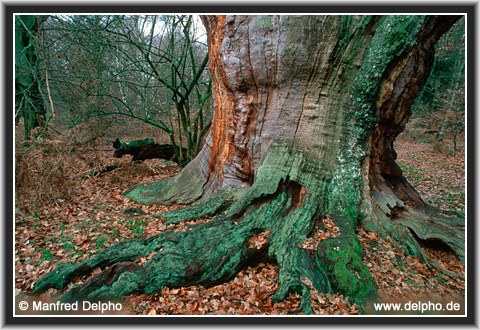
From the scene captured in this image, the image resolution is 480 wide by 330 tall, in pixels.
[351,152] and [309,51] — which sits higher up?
[309,51]

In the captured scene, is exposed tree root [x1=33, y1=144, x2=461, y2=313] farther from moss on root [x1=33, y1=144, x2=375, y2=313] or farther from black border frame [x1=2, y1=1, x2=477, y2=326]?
black border frame [x1=2, y1=1, x2=477, y2=326]

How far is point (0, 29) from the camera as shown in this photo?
3125 mm

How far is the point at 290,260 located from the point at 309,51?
109 inches

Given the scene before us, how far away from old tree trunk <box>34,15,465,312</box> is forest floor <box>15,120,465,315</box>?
15cm

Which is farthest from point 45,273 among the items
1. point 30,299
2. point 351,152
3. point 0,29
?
point 351,152

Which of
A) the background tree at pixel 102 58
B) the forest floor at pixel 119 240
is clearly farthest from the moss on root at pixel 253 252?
the background tree at pixel 102 58

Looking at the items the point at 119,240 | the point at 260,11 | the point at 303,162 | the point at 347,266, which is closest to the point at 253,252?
the point at 347,266

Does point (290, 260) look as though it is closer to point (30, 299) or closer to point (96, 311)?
point (96, 311)

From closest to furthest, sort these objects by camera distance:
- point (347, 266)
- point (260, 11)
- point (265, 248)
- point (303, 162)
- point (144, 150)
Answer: point (347, 266), point (260, 11), point (265, 248), point (303, 162), point (144, 150)

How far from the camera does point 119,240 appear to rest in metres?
3.93

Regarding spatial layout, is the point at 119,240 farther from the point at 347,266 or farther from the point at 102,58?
the point at 102,58

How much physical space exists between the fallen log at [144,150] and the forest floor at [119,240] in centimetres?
34

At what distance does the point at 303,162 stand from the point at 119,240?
294 cm

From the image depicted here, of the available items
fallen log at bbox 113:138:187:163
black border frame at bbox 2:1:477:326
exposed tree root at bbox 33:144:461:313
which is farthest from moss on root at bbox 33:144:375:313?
fallen log at bbox 113:138:187:163
